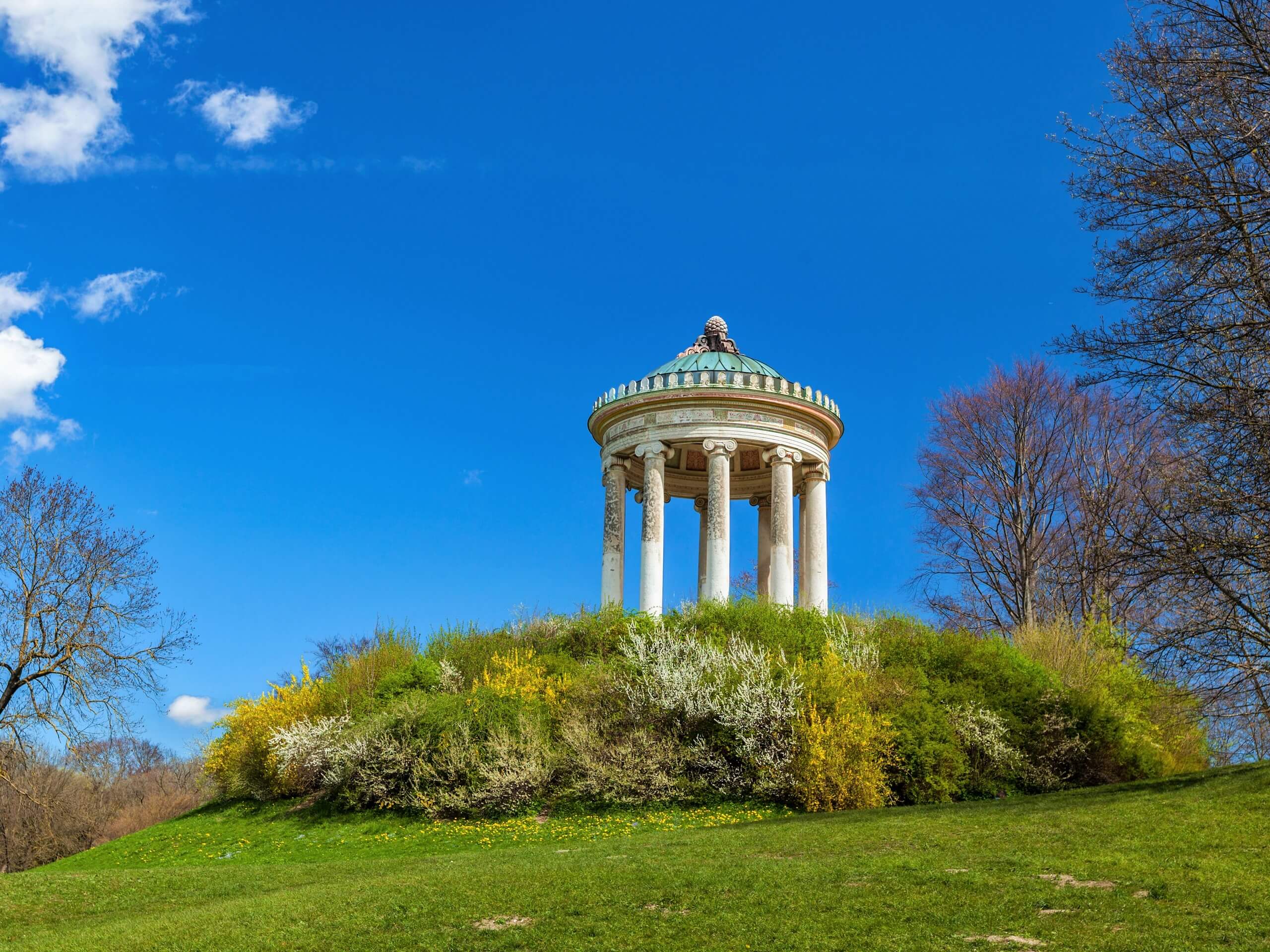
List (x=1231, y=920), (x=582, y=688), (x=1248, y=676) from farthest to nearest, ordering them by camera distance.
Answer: (x=582, y=688) → (x=1248, y=676) → (x=1231, y=920)

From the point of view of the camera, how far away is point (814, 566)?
29.8 m

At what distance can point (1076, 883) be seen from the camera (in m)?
10.8

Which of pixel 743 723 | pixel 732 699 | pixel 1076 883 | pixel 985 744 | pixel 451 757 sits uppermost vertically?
pixel 732 699

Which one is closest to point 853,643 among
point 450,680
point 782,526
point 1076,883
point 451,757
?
point 782,526

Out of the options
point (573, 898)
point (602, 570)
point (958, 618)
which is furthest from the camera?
point (958, 618)

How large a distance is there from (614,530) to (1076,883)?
2000cm

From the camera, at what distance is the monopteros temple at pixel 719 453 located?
94.1 ft

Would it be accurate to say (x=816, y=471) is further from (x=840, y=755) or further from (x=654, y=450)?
(x=840, y=755)

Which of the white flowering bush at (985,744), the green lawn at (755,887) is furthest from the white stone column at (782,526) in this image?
the green lawn at (755,887)

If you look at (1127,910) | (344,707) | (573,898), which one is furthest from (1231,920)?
(344,707)

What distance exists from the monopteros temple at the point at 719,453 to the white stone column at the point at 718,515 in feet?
0.09

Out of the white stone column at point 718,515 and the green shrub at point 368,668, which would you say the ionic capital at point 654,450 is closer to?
the white stone column at point 718,515

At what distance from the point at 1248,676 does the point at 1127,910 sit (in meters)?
7.14

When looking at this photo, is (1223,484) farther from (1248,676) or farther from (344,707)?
(344,707)
